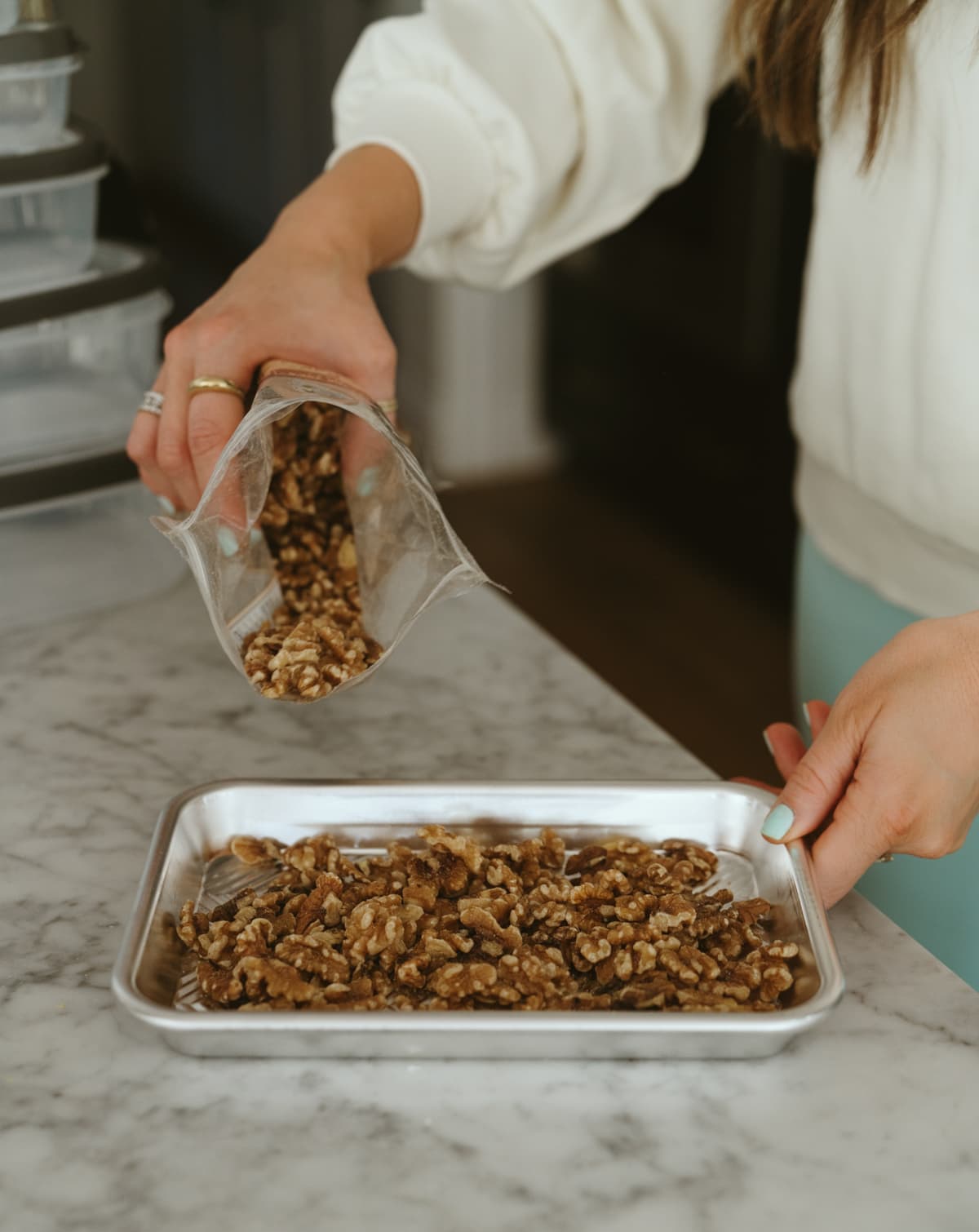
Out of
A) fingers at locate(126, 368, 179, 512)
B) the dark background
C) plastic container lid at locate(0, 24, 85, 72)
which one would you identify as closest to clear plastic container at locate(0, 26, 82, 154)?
plastic container lid at locate(0, 24, 85, 72)

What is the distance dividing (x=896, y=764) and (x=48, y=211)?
35.8 inches

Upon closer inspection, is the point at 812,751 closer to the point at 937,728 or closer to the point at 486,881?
the point at 937,728

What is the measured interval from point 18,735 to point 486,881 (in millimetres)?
456

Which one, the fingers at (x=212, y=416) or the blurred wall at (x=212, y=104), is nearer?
the fingers at (x=212, y=416)

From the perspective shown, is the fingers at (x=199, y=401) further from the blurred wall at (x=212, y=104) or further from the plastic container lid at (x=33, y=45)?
the blurred wall at (x=212, y=104)

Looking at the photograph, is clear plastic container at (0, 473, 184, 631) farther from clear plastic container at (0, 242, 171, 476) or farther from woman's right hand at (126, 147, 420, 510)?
woman's right hand at (126, 147, 420, 510)

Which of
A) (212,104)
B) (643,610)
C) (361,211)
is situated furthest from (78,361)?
(643,610)

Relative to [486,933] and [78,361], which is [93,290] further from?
[486,933]

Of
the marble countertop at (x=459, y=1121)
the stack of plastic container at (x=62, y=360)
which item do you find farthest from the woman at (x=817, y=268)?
the stack of plastic container at (x=62, y=360)

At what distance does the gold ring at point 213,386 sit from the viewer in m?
0.97

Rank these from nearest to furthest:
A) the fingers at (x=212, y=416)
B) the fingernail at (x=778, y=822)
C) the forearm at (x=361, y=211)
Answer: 1. the fingernail at (x=778, y=822)
2. the fingers at (x=212, y=416)
3. the forearm at (x=361, y=211)

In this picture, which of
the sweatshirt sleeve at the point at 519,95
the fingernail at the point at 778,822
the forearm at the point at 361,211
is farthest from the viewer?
the sweatshirt sleeve at the point at 519,95

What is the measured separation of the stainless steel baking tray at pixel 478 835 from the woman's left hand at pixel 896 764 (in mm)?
26

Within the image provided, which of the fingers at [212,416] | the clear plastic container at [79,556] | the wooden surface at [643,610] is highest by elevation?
the fingers at [212,416]
